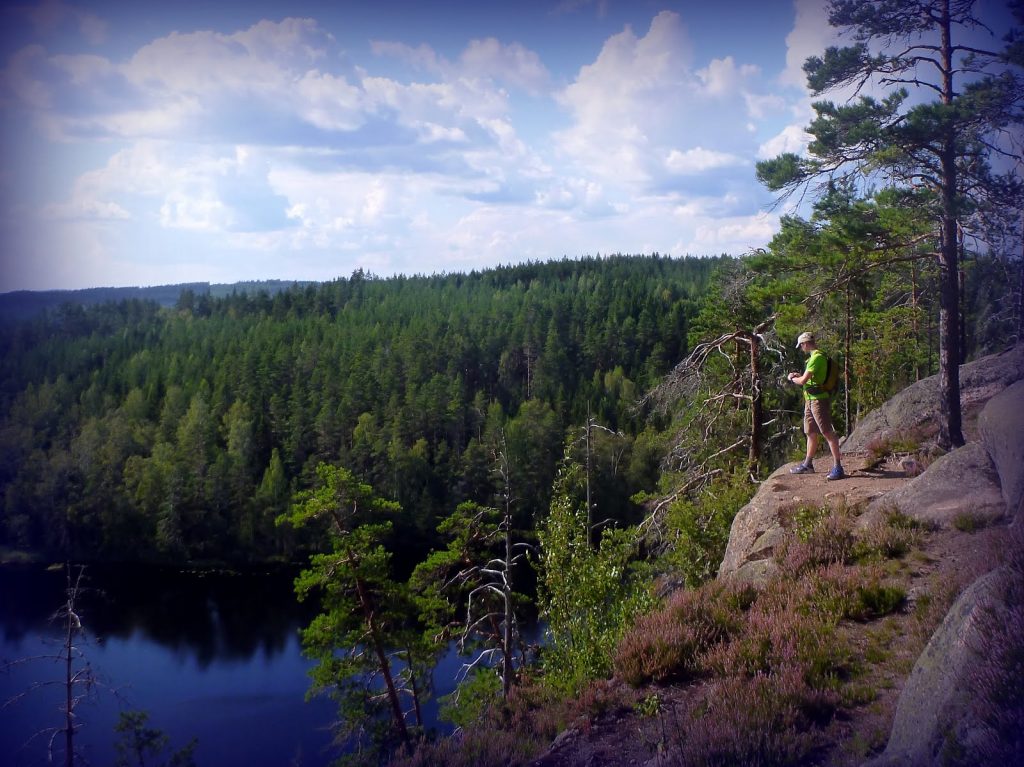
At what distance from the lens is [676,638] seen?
6.17 m

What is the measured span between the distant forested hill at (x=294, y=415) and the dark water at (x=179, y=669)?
11.5 ft

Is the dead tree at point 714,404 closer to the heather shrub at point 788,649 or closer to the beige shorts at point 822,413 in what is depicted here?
the beige shorts at point 822,413

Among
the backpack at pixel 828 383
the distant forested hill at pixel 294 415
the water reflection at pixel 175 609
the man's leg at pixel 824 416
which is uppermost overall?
the backpack at pixel 828 383

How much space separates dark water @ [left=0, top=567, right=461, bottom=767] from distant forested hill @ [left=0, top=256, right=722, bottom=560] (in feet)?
11.5

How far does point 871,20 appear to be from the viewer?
1017 centimetres

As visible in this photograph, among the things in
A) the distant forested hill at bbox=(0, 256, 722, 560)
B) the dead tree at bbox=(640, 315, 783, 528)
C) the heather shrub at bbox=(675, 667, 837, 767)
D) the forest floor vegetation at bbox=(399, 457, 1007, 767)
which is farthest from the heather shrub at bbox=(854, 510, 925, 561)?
the distant forested hill at bbox=(0, 256, 722, 560)

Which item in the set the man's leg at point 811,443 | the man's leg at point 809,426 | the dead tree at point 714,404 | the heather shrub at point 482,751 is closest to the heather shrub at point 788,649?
the heather shrub at point 482,751

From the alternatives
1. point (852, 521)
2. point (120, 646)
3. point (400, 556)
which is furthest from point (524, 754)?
point (400, 556)

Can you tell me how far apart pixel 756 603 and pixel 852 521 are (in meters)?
2.04

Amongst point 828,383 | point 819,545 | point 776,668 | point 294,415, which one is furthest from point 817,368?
point 294,415

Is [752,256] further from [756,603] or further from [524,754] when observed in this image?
[524,754]

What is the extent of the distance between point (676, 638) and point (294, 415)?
163 feet

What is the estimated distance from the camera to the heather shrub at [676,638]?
6008 mm

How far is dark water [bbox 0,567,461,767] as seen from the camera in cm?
1859
